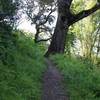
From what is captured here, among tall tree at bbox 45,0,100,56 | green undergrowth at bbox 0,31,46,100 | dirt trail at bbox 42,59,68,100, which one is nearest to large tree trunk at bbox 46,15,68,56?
tall tree at bbox 45,0,100,56

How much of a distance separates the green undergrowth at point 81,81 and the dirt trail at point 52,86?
0.69ft

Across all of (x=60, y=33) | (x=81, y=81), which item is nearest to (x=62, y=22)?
(x=60, y=33)

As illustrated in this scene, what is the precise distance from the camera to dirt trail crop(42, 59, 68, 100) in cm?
921

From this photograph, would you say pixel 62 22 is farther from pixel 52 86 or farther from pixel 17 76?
pixel 17 76

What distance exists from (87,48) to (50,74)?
3114cm

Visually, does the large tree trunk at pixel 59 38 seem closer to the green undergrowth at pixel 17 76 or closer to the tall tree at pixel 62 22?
the tall tree at pixel 62 22

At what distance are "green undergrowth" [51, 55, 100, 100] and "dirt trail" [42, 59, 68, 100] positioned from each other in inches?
8.3

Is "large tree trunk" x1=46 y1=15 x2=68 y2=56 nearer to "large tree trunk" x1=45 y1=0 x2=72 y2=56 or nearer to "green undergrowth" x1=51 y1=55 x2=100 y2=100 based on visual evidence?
"large tree trunk" x1=45 y1=0 x2=72 y2=56

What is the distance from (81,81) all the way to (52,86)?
1.31 meters

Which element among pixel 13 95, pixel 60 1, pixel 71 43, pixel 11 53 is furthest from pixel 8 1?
pixel 71 43

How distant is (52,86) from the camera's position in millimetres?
10281

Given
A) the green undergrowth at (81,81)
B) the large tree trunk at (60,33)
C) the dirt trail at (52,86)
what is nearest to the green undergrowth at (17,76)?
the dirt trail at (52,86)

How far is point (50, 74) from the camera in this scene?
12.1 metres

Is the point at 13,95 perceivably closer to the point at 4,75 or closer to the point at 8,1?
the point at 4,75
